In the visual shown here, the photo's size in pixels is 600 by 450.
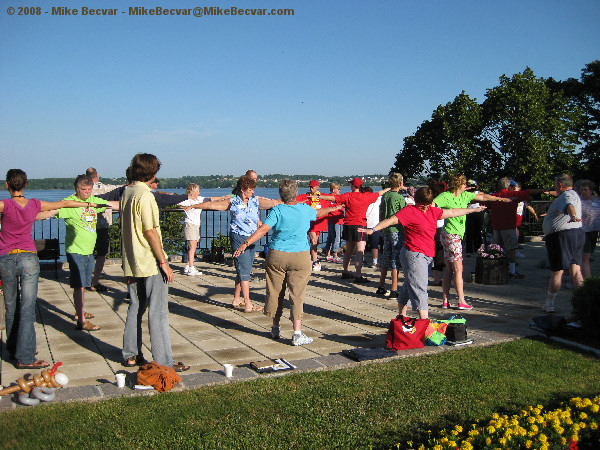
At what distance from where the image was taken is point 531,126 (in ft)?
117

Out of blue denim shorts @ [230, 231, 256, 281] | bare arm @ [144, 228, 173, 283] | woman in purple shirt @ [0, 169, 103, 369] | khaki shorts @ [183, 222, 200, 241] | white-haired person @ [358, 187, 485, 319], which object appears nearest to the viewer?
bare arm @ [144, 228, 173, 283]

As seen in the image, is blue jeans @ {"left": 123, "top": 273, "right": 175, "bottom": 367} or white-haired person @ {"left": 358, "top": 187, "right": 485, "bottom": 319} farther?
white-haired person @ {"left": 358, "top": 187, "right": 485, "bottom": 319}

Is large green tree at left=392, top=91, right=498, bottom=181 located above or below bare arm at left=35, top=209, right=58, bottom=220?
above

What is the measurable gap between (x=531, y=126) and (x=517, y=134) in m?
1.04

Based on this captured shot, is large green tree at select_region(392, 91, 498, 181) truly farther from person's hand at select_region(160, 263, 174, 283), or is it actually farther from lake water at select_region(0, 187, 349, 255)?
person's hand at select_region(160, 263, 174, 283)

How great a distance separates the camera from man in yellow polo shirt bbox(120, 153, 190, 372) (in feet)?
14.9

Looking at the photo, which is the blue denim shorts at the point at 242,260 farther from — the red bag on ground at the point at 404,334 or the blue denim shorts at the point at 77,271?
the red bag on ground at the point at 404,334

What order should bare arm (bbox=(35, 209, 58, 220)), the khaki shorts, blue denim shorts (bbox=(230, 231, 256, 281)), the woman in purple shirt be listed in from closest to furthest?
the woman in purple shirt
bare arm (bbox=(35, 209, 58, 220))
blue denim shorts (bbox=(230, 231, 256, 281))
the khaki shorts

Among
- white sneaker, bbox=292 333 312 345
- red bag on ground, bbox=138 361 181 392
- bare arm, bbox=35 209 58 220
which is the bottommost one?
white sneaker, bbox=292 333 312 345

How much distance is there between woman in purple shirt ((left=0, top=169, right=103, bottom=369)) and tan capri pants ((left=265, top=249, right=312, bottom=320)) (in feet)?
7.21

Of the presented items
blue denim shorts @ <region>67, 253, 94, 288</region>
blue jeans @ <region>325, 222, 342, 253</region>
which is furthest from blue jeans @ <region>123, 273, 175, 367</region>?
blue jeans @ <region>325, 222, 342, 253</region>

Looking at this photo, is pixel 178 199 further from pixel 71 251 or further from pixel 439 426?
pixel 439 426

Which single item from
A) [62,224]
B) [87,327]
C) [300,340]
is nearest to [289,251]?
[300,340]

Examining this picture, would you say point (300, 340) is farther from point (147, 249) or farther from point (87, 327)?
point (87, 327)
